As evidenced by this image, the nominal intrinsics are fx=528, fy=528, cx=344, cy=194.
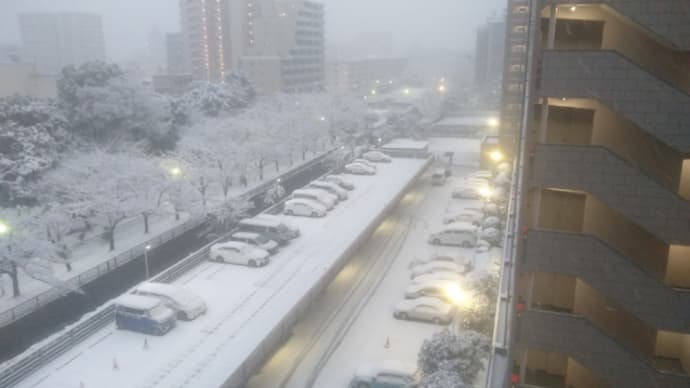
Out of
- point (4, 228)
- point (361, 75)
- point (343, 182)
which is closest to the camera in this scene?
point (4, 228)

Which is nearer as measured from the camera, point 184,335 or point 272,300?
point 184,335

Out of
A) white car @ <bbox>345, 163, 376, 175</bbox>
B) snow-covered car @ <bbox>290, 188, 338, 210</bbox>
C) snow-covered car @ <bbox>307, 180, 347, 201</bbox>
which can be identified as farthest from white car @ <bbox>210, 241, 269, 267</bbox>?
white car @ <bbox>345, 163, 376, 175</bbox>

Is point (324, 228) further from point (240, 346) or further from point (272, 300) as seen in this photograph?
point (240, 346)

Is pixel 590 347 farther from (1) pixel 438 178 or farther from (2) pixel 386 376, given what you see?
(1) pixel 438 178

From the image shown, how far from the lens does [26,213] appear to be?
63.4ft

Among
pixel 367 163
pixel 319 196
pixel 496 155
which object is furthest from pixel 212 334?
pixel 496 155

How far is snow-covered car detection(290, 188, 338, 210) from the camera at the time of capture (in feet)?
76.6

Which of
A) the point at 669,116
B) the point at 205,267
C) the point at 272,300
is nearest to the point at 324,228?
the point at 205,267

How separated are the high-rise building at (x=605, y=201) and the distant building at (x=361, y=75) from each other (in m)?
71.7

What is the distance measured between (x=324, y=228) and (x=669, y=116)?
53.0 feet

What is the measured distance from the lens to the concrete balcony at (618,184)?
5.43 meters

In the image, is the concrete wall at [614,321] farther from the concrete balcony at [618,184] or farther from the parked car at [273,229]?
the parked car at [273,229]

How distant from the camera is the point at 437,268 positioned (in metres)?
17.2

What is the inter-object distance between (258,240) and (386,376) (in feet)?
28.8
